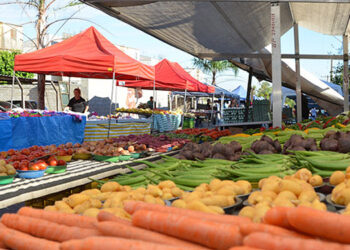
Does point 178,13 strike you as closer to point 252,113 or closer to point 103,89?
point 252,113

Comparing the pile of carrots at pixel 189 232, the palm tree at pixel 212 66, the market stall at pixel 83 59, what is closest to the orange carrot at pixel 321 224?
the pile of carrots at pixel 189 232

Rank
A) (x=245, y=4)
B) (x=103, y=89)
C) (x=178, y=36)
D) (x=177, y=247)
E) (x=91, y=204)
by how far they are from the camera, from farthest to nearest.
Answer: (x=103, y=89)
(x=178, y=36)
(x=245, y=4)
(x=91, y=204)
(x=177, y=247)

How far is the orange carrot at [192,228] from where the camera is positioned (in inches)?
53.7

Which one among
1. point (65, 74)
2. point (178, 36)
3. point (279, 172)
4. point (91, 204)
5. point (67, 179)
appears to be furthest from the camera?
point (65, 74)

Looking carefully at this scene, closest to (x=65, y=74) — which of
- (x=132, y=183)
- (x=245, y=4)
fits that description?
(x=245, y=4)

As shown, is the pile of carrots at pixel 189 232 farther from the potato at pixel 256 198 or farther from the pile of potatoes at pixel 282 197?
the potato at pixel 256 198

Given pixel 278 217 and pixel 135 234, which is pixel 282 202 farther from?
pixel 135 234

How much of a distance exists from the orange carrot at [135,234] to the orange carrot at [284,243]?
0.24 m

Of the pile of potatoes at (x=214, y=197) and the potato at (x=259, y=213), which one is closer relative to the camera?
the potato at (x=259, y=213)

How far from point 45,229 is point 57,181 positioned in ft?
6.47

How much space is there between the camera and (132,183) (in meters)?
2.93

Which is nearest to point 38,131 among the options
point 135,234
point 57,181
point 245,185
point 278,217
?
point 57,181

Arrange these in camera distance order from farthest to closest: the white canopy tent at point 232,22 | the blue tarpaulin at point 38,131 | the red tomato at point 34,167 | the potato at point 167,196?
the blue tarpaulin at point 38,131 < the white canopy tent at point 232,22 < the red tomato at point 34,167 < the potato at point 167,196

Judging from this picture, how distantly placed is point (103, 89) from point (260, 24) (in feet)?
64.9
